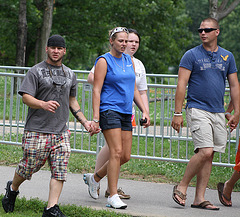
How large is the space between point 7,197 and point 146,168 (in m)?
3.03

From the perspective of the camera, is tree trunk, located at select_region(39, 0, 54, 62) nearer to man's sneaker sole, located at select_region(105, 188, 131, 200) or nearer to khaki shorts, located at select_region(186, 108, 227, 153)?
man's sneaker sole, located at select_region(105, 188, 131, 200)

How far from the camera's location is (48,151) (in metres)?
5.22

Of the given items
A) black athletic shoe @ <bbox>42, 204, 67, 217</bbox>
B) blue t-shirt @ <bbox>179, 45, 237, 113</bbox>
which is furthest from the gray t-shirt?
blue t-shirt @ <bbox>179, 45, 237, 113</bbox>

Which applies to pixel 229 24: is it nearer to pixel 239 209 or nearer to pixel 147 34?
pixel 147 34

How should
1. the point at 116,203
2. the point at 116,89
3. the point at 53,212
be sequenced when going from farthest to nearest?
1. the point at 116,89
2. the point at 116,203
3. the point at 53,212

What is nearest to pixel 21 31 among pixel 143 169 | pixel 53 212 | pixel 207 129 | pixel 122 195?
pixel 143 169

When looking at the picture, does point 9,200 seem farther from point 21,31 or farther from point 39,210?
point 21,31

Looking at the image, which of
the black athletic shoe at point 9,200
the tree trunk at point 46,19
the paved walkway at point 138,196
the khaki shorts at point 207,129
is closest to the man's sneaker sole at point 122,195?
the paved walkway at point 138,196

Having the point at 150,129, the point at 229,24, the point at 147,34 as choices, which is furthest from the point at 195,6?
the point at 150,129

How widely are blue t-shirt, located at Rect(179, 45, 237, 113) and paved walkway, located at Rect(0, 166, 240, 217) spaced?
109 cm

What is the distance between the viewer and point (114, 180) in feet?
18.7

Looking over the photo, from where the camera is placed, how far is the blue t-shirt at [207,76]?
18.9 ft

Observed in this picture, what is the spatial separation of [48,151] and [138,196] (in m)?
1.60

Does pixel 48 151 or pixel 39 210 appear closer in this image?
pixel 48 151
